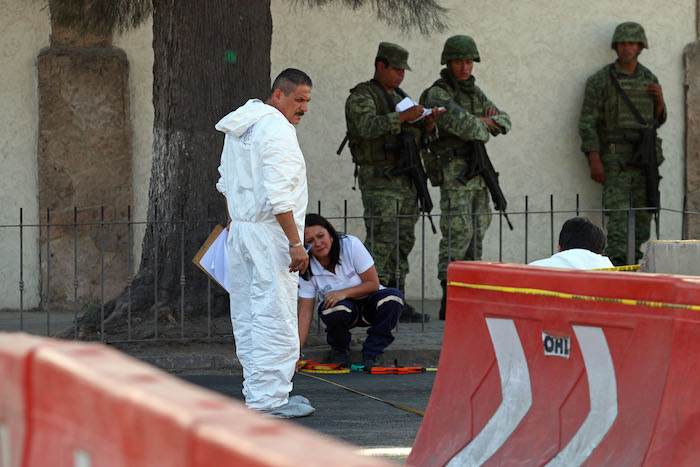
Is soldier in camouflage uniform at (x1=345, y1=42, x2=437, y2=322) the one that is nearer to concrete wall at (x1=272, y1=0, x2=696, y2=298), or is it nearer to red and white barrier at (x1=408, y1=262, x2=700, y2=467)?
concrete wall at (x1=272, y1=0, x2=696, y2=298)

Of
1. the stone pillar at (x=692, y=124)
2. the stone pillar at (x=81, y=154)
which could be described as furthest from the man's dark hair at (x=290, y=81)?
the stone pillar at (x=692, y=124)

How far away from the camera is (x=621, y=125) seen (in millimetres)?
10344

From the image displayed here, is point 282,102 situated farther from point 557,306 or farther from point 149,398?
point 149,398

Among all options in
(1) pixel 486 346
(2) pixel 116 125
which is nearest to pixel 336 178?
(2) pixel 116 125

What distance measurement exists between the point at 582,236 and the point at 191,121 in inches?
138

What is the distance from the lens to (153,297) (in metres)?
7.79

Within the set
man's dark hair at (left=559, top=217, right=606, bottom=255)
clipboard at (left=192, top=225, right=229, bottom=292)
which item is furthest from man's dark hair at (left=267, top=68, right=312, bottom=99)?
man's dark hair at (left=559, top=217, right=606, bottom=255)

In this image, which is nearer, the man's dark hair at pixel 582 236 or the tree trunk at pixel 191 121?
the man's dark hair at pixel 582 236

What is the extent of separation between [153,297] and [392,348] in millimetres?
1750

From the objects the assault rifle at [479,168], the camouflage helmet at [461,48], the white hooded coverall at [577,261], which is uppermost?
the camouflage helmet at [461,48]

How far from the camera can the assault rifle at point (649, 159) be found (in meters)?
10.2

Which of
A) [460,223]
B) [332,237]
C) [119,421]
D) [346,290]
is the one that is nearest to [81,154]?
[460,223]

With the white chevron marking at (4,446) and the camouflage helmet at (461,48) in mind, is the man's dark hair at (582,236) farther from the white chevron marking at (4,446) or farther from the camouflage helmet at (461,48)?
the camouflage helmet at (461,48)

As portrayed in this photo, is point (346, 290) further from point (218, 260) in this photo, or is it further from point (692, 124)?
point (692, 124)
